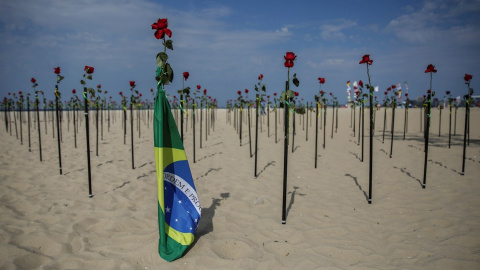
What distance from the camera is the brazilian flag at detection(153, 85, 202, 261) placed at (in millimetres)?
3100

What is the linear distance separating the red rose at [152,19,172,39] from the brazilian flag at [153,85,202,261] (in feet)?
2.11

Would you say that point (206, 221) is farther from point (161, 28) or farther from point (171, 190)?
point (161, 28)

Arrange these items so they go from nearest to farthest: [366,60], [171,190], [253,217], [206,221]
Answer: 1. [171,190]
2. [206,221]
3. [253,217]
4. [366,60]

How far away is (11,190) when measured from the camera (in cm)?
550

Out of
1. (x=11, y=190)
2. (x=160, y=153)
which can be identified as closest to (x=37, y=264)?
(x=160, y=153)

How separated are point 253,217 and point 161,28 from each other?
3215 millimetres

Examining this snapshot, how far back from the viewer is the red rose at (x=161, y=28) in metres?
3.19

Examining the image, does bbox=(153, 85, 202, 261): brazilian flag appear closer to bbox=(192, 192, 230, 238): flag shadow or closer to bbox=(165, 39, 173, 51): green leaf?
bbox=(192, 192, 230, 238): flag shadow

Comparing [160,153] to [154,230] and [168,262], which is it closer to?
[168,262]

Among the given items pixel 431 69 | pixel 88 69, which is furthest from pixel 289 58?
pixel 88 69

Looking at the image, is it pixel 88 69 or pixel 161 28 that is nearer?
pixel 161 28

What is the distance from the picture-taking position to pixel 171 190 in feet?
11.0

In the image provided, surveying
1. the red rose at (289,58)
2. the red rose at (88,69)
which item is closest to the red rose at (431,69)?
the red rose at (289,58)

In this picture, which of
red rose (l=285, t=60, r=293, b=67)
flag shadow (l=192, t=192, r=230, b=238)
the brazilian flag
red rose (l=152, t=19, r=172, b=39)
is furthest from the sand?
red rose (l=152, t=19, r=172, b=39)
